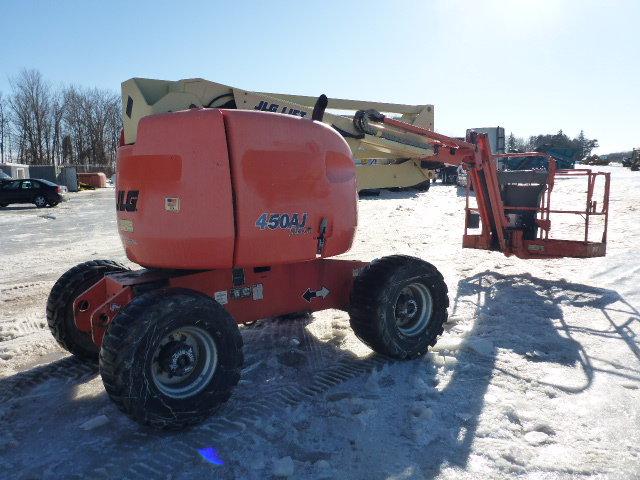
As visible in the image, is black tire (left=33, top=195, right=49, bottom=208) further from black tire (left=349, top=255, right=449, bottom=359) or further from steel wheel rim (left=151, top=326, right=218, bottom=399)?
steel wheel rim (left=151, top=326, right=218, bottom=399)

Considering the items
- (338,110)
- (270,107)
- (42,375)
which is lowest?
(42,375)

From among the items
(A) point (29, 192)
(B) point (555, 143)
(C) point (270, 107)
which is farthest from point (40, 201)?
(B) point (555, 143)

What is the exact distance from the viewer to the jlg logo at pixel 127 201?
384 centimetres

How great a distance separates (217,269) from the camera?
4.12 m

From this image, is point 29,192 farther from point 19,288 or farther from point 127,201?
point 127,201

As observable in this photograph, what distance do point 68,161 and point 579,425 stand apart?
71.3 metres

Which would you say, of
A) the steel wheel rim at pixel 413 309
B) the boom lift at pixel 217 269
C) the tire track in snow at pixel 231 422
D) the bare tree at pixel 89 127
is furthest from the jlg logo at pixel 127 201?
the bare tree at pixel 89 127

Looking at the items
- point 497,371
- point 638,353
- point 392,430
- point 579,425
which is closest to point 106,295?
point 392,430

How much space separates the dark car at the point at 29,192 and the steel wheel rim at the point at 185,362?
23.5 meters

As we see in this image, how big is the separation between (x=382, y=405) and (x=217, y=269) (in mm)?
1640

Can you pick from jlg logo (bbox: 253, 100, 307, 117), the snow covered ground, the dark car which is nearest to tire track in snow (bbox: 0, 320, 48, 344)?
the snow covered ground

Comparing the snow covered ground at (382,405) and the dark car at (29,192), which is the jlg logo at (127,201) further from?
the dark car at (29,192)

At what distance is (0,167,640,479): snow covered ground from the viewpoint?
3111 millimetres

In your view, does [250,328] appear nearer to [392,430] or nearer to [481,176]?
[392,430]
